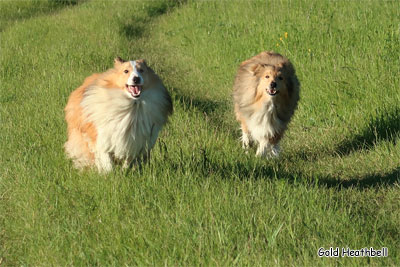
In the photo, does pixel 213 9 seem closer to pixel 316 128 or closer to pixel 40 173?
pixel 316 128

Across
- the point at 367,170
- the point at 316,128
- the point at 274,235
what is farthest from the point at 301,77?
the point at 274,235

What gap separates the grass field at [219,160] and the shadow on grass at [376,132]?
0.07 ft

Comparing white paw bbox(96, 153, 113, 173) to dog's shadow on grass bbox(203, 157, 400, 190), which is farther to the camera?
white paw bbox(96, 153, 113, 173)

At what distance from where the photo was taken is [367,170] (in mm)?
5695

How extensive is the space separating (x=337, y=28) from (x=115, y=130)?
5277mm

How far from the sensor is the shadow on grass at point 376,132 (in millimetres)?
6199

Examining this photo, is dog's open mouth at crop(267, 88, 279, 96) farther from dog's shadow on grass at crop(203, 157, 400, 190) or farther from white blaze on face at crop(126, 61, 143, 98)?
white blaze on face at crop(126, 61, 143, 98)

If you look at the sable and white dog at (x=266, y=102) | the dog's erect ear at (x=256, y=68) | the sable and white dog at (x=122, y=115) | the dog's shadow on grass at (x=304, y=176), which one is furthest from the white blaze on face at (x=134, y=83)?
the dog's erect ear at (x=256, y=68)

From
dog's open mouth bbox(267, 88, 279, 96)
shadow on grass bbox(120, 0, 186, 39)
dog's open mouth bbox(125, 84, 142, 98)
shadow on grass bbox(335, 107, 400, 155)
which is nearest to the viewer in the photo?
dog's open mouth bbox(125, 84, 142, 98)

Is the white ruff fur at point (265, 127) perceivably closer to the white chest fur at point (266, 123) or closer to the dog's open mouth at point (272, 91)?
the white chest fur at point (266, 123)

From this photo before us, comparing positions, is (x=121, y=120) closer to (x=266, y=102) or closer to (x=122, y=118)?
(x=122, y=118)

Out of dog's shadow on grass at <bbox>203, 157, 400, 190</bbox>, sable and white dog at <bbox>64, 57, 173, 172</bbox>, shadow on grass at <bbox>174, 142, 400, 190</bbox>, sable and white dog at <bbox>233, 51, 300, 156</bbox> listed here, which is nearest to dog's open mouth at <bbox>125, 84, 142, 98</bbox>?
sable and white dog at <bbox>64, 57, 173, 172</bbox>

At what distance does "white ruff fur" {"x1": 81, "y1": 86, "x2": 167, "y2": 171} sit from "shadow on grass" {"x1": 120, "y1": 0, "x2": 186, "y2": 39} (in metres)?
8.39

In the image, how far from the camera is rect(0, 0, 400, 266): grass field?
3.48 metres
